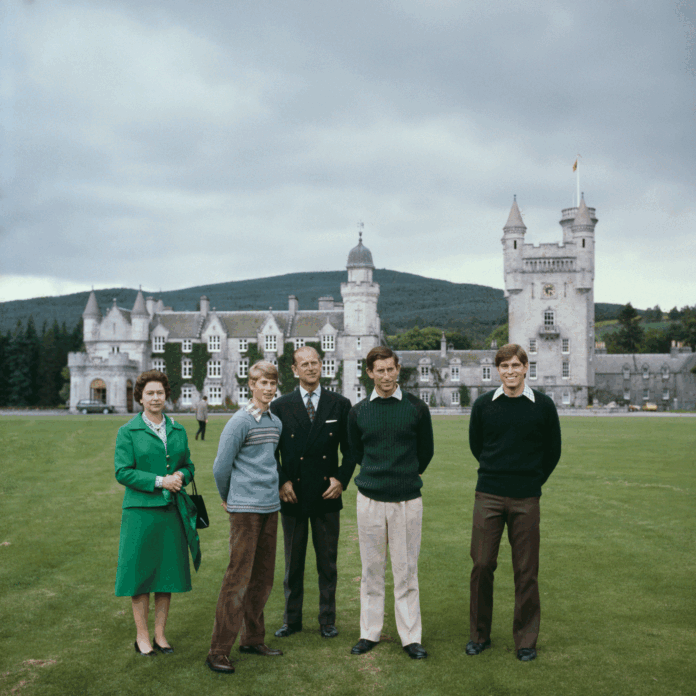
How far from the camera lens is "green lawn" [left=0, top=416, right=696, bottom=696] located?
18.2ft

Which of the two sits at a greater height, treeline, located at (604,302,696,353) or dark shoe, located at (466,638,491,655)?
treeline, located at (604,302,696,353)

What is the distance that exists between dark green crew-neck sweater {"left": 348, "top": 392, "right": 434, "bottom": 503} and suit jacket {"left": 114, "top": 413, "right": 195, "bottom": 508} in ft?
5.17

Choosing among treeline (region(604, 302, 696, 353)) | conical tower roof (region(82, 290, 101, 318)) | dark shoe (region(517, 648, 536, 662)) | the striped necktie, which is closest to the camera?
dark shoe (region(517, 648, 536, 662))

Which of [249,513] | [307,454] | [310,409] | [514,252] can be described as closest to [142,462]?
[249,513]

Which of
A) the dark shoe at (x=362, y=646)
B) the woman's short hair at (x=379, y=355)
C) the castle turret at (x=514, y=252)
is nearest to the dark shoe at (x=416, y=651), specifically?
the dark shoe at (x=362, y=646)

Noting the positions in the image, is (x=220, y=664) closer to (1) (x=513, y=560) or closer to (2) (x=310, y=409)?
(2) (x=310, y=409)

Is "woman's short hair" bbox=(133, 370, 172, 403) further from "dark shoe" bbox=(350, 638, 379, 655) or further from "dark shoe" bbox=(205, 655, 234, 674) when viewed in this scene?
"dark shoe" bbox=(350, 638, 379, 655)

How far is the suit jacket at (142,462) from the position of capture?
19.3 ft

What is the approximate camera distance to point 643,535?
10.3 m

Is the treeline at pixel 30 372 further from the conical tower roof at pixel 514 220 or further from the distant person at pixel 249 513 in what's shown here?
the distant person at pixel 249 513

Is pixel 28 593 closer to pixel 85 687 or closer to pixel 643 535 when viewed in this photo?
pixel 85 687

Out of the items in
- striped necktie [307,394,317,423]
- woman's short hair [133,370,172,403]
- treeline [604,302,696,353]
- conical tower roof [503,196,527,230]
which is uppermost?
conical tower roof [503,196,527,230]

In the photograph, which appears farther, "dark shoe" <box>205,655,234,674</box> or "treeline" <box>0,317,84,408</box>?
"treeline" <box>0,317,84,408</box>

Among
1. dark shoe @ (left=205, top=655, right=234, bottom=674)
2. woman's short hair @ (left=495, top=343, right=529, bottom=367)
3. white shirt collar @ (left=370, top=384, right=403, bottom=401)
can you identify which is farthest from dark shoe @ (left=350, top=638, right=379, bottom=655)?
woman's short hair @ (left=495, top=343, right=529, bottom=367)
